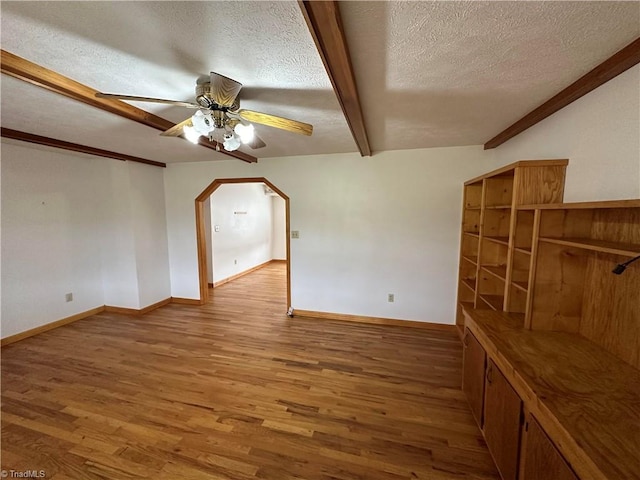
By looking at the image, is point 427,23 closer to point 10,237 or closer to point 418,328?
point 418,328

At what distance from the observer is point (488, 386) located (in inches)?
63.5

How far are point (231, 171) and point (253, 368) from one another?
2.80 meters

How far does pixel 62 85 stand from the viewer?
1530mm

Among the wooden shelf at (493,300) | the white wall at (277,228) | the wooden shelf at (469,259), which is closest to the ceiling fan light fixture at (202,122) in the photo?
the wooden shelf at (493,300)

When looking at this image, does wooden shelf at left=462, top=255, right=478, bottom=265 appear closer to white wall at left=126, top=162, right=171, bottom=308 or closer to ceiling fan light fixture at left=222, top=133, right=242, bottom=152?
ceiling fan light fixture at left=222, top=133, right=242, bottom=152

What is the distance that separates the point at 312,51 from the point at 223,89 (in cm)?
56

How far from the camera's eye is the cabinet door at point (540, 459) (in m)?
0.97

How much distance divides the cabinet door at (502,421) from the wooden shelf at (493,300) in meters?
0.91

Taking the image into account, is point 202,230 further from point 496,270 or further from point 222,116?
point 496,270

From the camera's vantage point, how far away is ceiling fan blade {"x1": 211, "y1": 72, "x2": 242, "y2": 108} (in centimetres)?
142

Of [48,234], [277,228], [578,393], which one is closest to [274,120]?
[578,393]

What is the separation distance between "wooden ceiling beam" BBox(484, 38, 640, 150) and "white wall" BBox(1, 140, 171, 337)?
4.74m

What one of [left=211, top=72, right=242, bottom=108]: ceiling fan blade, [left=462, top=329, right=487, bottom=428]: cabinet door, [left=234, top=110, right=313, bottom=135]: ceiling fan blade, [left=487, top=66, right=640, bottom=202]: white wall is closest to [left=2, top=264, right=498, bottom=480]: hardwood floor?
[left=462, top=329, right=487, bottom=428]: cabinet door

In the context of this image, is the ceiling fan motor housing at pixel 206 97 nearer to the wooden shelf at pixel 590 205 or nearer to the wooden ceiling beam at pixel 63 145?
the wooden shelf at pixel 590 205
